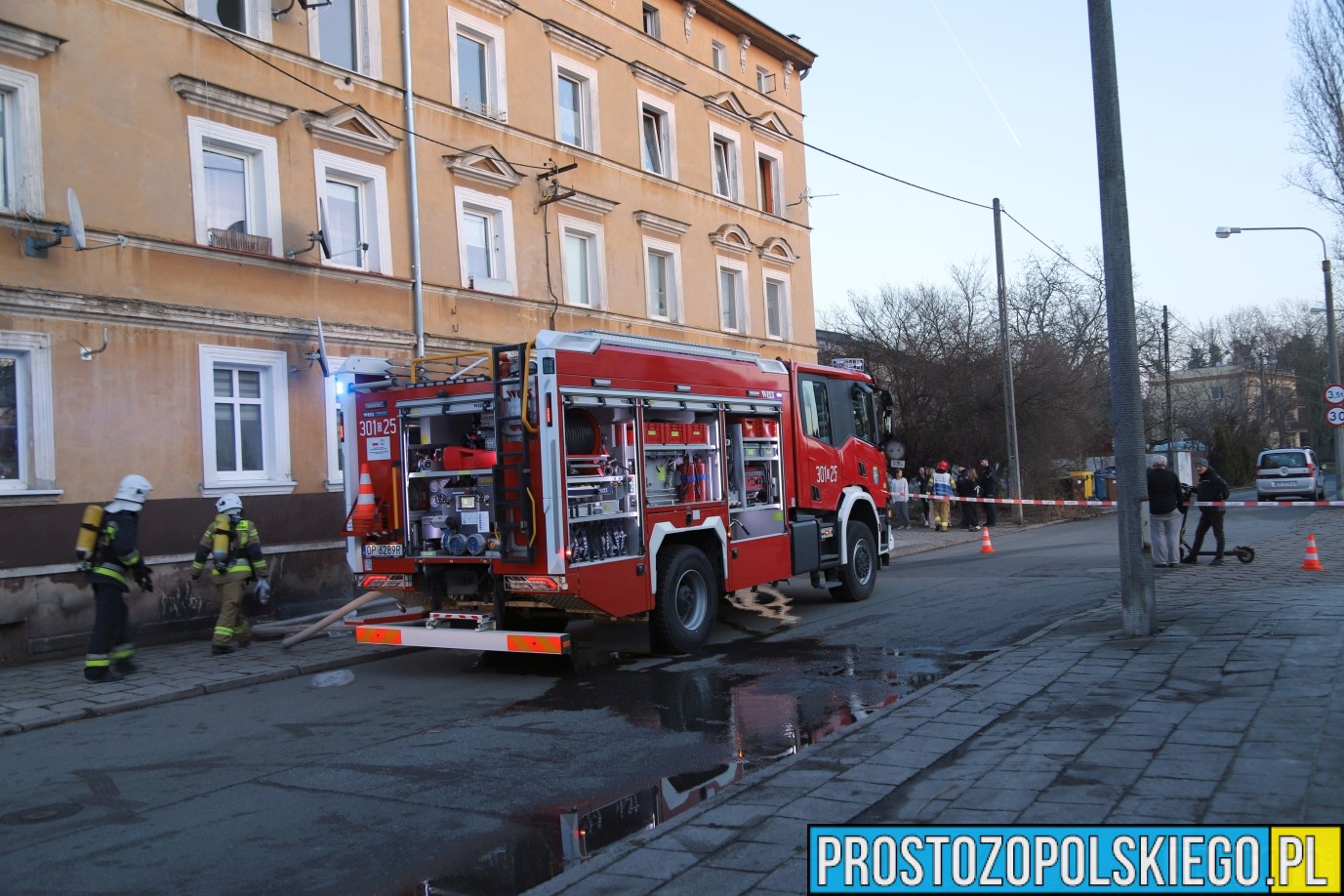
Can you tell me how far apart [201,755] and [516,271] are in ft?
40.1

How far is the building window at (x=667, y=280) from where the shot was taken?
21828 mm

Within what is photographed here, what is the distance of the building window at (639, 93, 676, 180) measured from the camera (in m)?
22.0


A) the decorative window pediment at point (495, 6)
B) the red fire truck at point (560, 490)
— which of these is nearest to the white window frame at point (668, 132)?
the decorative window pediment at point (495, 6)

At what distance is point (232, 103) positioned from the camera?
13.6 m

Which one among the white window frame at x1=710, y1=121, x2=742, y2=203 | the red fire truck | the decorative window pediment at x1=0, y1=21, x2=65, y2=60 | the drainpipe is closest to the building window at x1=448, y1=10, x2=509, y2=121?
the drainpipe

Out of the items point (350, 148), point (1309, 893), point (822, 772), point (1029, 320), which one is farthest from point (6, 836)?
point (1029, 320)

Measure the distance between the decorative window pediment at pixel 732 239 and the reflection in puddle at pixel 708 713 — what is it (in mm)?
14047

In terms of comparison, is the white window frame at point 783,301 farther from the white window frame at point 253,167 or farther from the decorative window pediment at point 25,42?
the decorative window pediment at point 25,42

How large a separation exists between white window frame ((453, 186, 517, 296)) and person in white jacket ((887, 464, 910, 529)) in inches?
495

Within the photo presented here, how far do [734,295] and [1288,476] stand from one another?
2168cm

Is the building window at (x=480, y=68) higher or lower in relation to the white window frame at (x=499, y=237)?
higher

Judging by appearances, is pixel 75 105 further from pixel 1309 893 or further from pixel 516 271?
pixel 1309 893

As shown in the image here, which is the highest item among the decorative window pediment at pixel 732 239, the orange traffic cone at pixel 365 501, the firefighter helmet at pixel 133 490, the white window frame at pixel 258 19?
the white window frame at pixel 258 19

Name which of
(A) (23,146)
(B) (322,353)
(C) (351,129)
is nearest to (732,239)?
(C) (351,129)
